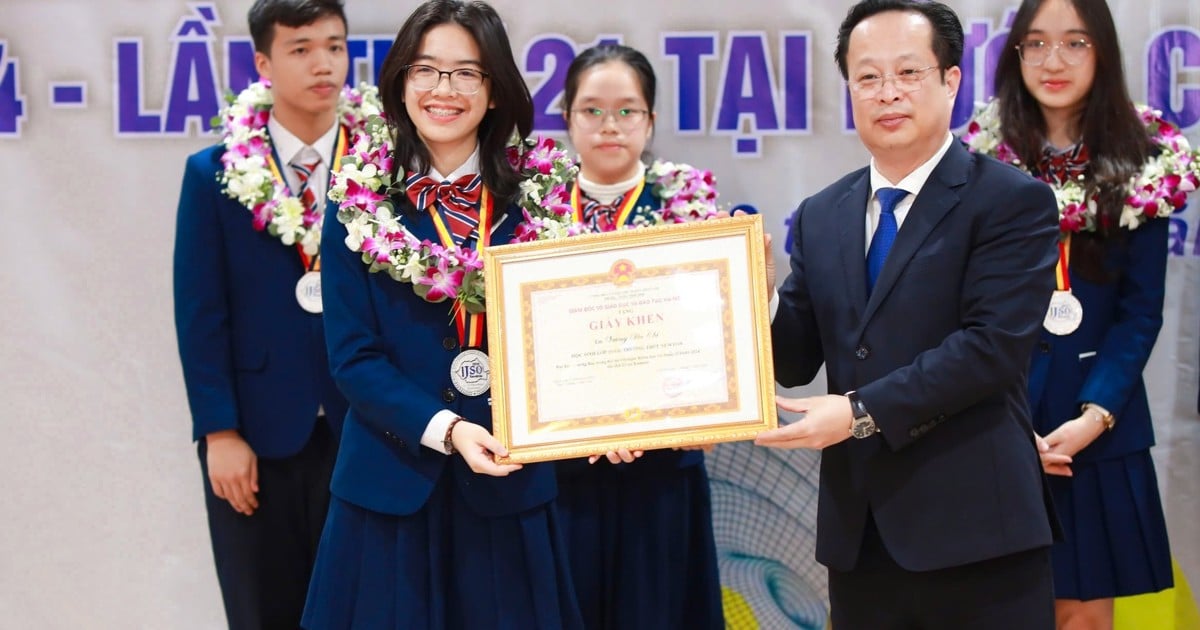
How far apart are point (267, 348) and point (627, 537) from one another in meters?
1.14

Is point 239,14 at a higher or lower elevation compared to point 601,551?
higher

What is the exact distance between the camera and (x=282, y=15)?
3.53m

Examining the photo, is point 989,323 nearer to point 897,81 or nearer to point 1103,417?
point 897,81

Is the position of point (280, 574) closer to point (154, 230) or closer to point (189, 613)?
point (189, 613)

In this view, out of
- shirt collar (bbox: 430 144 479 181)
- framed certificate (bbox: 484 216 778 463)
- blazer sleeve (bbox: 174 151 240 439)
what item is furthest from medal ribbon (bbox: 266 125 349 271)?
framed certificate (bbox: 484 216 778 463)

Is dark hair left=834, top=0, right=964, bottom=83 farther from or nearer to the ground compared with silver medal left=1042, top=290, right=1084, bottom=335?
farther from the ground

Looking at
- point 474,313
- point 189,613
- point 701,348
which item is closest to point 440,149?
point 474,313

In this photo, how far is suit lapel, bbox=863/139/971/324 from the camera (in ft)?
7.79

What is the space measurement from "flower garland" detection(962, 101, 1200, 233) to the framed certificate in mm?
1323

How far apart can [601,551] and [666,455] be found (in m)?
0.33

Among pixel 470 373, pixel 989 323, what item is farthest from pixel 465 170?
pixel 989 323

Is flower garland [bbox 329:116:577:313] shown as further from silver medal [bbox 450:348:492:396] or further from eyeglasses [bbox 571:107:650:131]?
eyeglasses [bbox 571:107:650:131]

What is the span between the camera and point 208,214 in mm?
3416

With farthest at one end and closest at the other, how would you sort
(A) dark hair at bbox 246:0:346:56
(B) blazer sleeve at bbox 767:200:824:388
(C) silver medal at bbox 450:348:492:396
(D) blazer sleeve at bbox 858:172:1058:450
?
(A) dark hair at bbox 246:0:346:56, (B) blazer sleeve at bbox 767:200:824:388, (C) silver medal at bbox 450:348:492:396, (D) blazer sleeve at bbox 858:172:1058:450
